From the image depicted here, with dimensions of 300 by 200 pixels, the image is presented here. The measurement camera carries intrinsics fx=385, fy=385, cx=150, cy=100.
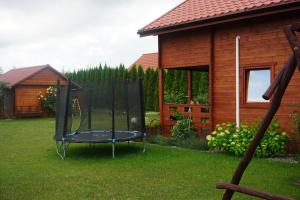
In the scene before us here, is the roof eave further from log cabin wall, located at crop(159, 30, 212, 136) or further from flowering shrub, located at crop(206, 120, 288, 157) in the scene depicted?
flowering shrub, located at crop(206, 120, 288, 157)

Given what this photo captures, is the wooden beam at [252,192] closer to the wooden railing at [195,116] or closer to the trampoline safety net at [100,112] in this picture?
the trampoline safety net at [100,112]

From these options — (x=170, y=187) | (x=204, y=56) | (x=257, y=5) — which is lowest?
(x=170, y=187)

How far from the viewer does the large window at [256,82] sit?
9.07 meters

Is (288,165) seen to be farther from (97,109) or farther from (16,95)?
(16,95)

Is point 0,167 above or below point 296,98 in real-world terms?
below

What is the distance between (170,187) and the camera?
586 cm

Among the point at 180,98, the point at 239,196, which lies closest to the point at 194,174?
the point at 239,196

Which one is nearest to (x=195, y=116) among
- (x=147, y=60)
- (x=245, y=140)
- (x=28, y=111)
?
(x=245, y=140)

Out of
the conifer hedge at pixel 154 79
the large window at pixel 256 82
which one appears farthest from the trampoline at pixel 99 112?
the conifer hedge at pixel 154 79

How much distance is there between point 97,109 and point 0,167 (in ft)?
9.03

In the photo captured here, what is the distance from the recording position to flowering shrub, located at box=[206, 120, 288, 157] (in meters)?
8.21

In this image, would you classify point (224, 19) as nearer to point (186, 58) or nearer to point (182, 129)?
point (186, 58)

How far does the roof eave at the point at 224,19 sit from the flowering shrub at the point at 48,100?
44.3ft

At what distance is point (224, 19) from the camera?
30.6 ft
